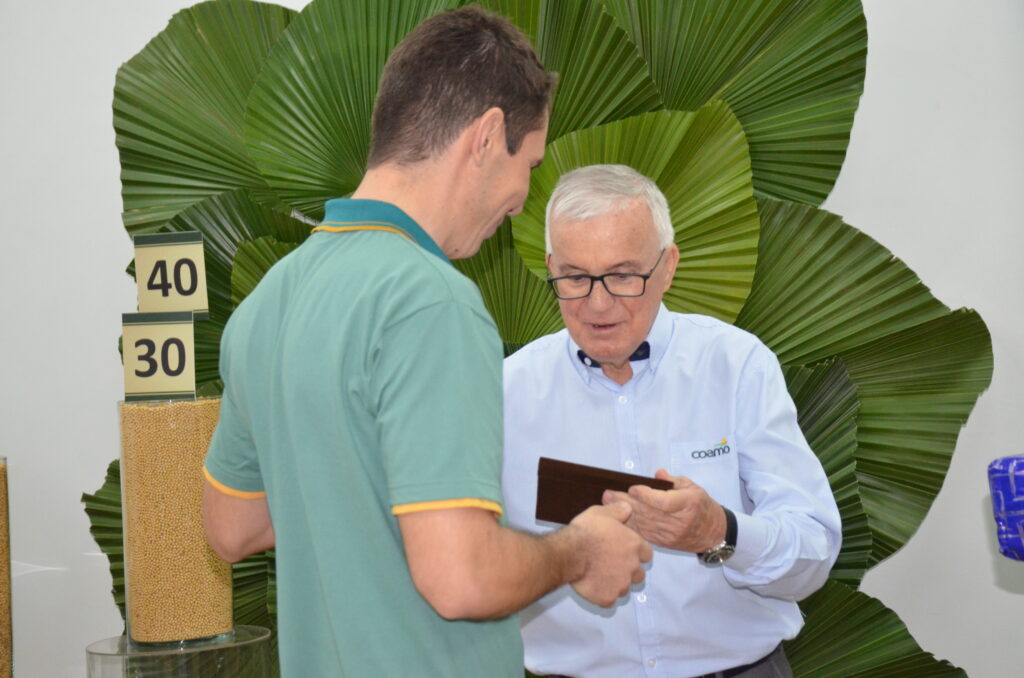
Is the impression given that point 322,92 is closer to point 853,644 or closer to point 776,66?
point 776,66

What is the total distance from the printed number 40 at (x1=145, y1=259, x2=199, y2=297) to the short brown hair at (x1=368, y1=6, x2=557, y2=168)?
835mm

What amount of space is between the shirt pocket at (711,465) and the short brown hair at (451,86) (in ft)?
2.37

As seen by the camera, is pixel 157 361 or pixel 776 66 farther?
pixel 776 66

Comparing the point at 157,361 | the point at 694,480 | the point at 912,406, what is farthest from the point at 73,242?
the point at 912,406

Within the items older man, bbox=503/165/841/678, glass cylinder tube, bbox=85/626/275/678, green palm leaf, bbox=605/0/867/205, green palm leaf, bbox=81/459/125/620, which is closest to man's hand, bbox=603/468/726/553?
older man, bbox=503/165/841/678

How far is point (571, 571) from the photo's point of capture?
1.16 metres

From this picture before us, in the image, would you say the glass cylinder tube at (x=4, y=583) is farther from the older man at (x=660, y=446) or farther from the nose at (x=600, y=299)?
the nose at (x=600, y=299)

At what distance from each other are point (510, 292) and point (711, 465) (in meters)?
1.20

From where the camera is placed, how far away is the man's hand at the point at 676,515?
4.92 feet

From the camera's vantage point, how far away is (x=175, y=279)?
1.98 metres

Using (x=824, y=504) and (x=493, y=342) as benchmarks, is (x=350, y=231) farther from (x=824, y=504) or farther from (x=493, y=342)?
(x=824, y=504)

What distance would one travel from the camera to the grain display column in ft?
6.31

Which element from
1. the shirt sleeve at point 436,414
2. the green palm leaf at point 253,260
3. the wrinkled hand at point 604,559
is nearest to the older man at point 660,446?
the wrinkled hand at point 604,559

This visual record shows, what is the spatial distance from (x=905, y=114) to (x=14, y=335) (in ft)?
8.99
